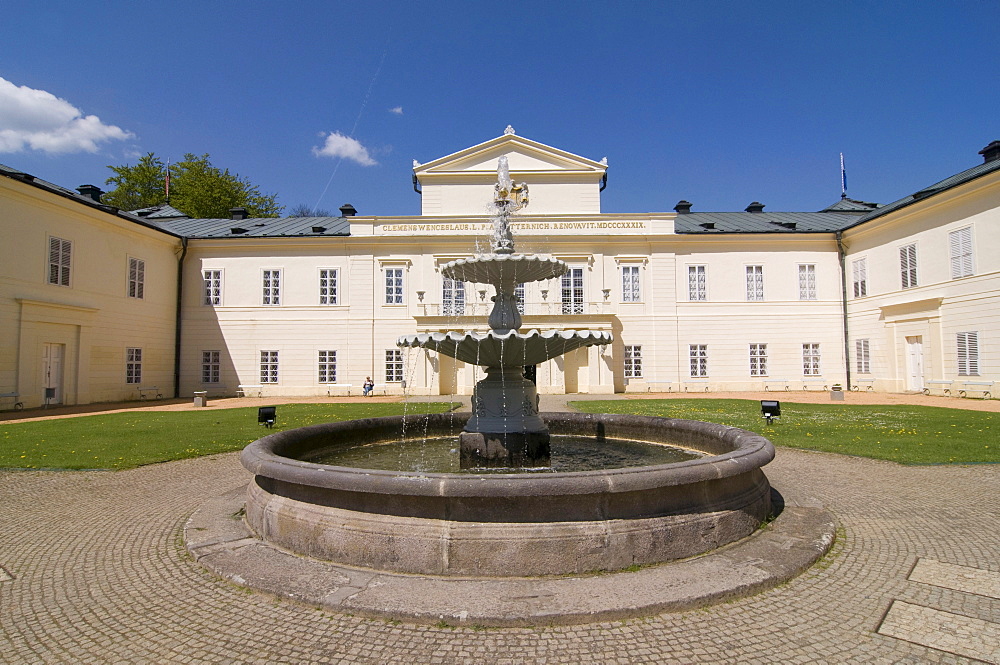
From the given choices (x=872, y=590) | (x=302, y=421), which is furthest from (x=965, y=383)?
(x=302, y=421)

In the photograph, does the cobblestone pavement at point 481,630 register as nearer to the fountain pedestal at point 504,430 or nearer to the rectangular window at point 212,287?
the fountain pedestal at point 504,430

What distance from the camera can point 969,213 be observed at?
71.9 ft

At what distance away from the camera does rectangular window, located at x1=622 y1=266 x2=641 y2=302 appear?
2928 centimetres

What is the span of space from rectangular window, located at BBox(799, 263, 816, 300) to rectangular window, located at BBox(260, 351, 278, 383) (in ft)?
95.1

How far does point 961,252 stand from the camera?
2230 cm

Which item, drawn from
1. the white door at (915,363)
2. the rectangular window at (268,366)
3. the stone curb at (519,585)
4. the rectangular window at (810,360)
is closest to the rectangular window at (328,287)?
the rectangular window at (268,366)

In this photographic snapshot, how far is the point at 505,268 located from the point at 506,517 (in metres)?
3.90

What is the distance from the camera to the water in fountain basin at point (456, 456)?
7.48 meters

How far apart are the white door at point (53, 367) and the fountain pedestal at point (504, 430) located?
22.7 metres

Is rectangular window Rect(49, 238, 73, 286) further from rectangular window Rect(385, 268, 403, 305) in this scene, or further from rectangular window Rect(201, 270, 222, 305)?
rectangular window Rect(385, 268, 403, 305)

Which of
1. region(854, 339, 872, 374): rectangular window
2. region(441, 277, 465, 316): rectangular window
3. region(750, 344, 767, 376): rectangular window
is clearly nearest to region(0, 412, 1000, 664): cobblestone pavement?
region(441, 277, 465, 316): rectangular window

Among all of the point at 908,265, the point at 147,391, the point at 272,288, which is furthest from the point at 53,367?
the point at 908,265

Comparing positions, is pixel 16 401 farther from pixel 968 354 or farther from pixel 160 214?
pixel 968 354

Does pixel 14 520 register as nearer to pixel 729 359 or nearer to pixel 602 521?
pixel 602 521
